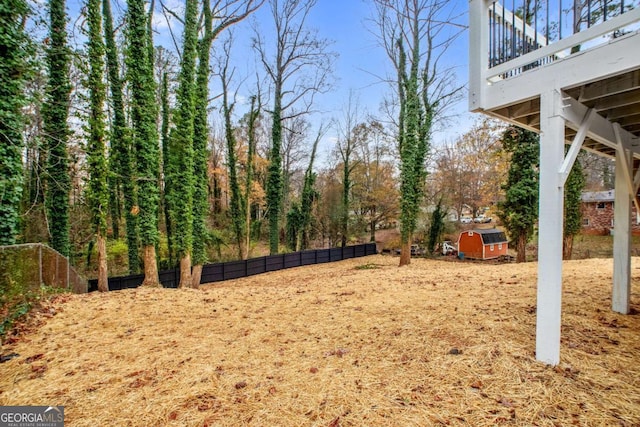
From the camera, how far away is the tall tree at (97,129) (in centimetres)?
710

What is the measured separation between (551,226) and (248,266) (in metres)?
12.7

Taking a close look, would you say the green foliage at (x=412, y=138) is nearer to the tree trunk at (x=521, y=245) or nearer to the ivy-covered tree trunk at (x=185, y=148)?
the tree trunk at (x=521, y=245)

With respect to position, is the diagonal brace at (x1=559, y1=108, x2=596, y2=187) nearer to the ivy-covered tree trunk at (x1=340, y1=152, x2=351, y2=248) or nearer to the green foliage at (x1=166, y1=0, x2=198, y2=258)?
the green foliage at (x1=166, y1=0, x2=198, y2=258)

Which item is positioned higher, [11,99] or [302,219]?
[11,99]

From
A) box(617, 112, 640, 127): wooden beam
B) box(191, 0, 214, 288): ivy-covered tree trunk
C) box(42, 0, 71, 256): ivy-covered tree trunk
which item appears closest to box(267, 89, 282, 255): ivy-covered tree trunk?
box(191, 0, 214, 288): ivy-covered tree trunk

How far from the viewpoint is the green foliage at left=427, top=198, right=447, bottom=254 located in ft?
55.0

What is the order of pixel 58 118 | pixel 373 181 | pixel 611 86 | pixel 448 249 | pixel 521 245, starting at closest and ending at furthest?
pixel 611 86, pixel 58 118, pixel 521 245, pixel 448 249, pixel 373 181

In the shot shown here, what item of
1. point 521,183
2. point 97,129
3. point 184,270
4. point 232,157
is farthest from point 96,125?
point 521,183

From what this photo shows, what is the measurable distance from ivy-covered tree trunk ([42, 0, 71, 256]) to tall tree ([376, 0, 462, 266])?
33.0ft

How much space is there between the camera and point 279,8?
46.6 ft

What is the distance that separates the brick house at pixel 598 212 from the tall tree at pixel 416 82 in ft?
51.2

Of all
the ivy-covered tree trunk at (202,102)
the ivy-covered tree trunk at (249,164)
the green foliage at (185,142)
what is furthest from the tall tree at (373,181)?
the green foliage at (185,142)

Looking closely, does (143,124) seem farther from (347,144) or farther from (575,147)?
(347,144)

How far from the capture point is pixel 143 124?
7863 millimetres
